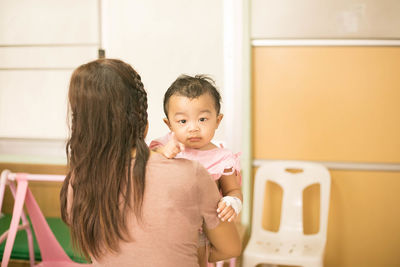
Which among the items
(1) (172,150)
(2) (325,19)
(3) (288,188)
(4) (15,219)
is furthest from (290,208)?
(1) (172,150)

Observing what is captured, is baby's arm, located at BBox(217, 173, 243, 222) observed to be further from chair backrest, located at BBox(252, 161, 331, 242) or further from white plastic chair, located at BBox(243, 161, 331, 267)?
chair backrest, located at BBox(252, 161, 331, 242)

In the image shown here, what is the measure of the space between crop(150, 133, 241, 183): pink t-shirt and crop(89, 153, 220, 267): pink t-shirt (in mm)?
361

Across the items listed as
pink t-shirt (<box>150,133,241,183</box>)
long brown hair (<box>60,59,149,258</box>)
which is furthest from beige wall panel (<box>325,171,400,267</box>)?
long brown hair (<box>60,59,149,258</box>)

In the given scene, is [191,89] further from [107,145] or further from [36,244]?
[36,244]

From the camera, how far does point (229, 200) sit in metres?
1.20

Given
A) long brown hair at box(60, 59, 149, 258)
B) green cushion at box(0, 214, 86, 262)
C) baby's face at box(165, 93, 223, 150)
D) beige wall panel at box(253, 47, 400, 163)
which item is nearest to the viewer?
long brown hair at box(60, 59, 149, 258)

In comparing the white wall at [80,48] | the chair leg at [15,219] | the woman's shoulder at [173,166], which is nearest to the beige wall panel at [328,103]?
the white wall at [80,48]

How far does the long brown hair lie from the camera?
1070 mm

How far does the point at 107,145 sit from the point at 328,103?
1.79 m

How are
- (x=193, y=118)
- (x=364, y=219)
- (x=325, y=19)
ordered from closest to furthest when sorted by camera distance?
(x=193, y=118)
(x=325, y=19)
(x=364, y=219)

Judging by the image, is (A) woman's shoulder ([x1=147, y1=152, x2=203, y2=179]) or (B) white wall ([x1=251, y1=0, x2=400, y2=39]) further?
(B) white wall ([x1=251, y1=0, x2=400, y2=39])

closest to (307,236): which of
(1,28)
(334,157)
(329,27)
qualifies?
(334,157)

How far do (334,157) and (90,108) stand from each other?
1.87 meters

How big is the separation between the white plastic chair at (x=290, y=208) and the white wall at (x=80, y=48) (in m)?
0.42
